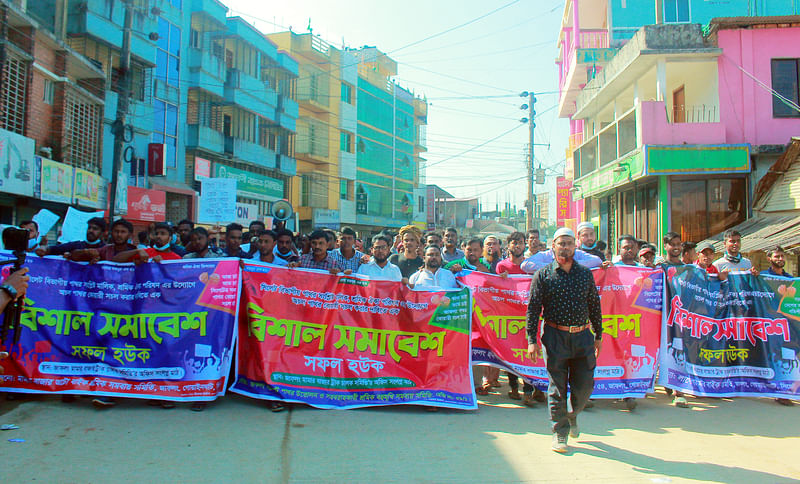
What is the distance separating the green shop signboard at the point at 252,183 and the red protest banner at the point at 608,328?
71.9ft

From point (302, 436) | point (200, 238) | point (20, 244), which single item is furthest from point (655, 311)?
point (20, 244)

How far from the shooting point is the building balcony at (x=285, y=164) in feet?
104

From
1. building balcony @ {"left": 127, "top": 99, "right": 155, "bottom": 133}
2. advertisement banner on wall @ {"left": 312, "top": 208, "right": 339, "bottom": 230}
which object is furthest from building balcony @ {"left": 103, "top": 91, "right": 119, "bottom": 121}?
advertisement banner on wall @ {"left": 312, "top": 208, "right": 339, "bottom": 230}

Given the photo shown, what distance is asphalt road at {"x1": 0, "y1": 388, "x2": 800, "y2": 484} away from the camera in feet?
12.9

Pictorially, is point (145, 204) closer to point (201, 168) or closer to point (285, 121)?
point (201, 168)

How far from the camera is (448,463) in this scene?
164 inches

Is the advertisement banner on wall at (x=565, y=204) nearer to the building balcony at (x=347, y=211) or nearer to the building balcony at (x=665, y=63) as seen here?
the building balcony at (x=665, y=63)

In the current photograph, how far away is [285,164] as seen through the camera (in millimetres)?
32281

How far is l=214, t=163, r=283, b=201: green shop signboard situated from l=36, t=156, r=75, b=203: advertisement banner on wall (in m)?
12.0

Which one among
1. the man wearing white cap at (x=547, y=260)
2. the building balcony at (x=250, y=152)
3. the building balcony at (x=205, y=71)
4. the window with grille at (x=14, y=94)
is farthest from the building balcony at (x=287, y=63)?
the man wearing white cap at (x=547, y=260)

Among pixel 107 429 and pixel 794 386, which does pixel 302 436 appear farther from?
pixel 794 386

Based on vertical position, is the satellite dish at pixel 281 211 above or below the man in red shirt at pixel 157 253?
above

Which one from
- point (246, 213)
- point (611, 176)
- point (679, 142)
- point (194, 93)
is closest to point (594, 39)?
point (611, 176)

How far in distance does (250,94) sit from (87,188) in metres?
14.7
